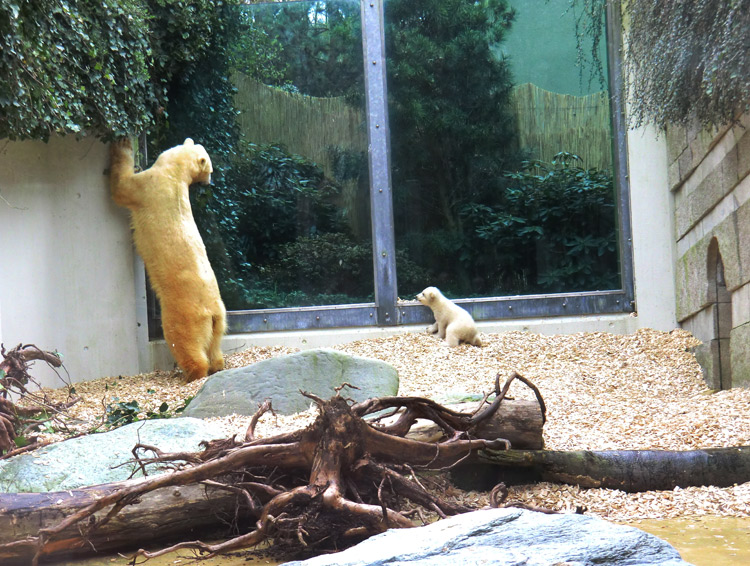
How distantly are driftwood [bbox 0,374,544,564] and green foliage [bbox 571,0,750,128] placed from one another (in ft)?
8.99

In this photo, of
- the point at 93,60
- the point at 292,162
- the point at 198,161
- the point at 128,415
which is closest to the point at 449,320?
the point at 292,162

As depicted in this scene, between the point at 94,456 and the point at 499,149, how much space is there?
521 cm

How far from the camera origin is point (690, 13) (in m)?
4.88

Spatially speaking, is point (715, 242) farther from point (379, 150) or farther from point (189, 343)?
point (189, 343)

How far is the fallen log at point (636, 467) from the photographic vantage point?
3631 millimetres

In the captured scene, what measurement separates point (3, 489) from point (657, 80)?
4767 mm

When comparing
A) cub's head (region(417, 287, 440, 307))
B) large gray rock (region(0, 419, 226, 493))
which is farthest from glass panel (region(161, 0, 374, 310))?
large gray rock (region(0, 419, 226, 493))

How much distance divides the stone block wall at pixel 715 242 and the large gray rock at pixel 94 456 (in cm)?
359

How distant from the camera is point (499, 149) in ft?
25.2

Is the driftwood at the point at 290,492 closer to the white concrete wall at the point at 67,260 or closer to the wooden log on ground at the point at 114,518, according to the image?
the wooden log on ground at the point at 114,518

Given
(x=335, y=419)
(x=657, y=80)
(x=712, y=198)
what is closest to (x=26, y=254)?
(x=335, y=419)

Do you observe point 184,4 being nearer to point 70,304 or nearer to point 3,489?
point 70,304

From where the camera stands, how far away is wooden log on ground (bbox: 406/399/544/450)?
3.65 metres

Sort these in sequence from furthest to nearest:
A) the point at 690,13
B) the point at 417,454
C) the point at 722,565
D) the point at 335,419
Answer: the point at 690,13 < the point at 417,454 < the point at 335,419 < the point at 722,565
